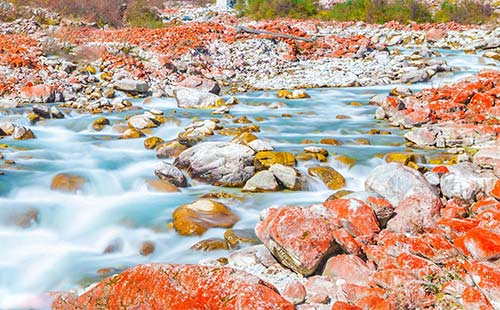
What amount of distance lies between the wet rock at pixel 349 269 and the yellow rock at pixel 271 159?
3.43 metres

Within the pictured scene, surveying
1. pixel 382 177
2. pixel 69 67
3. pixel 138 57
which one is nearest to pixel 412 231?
pixel 382 177

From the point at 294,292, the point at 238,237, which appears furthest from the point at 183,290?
the point at 238,237

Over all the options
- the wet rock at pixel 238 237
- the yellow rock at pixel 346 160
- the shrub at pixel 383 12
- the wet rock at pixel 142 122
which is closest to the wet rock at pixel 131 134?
the wet rock at pixel 142 122

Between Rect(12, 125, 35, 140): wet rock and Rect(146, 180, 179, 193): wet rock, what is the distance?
4.17 metres

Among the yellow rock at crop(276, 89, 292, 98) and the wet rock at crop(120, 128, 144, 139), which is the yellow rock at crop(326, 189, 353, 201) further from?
the yellow rock at crop(276, 89, 292, 98)

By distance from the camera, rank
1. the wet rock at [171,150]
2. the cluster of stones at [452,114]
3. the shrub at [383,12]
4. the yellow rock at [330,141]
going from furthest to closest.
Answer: the shrub at [383,12] → the yellow rock at [330,141] → the cluster of stones at [452,114] → the wet rock at [171,150]

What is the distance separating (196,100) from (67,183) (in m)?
6.72

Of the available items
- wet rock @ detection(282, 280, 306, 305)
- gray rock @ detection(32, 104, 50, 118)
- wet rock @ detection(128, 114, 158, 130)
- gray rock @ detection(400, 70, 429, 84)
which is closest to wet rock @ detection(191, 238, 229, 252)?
wet rock @ detection(282, 280, 306, 305)

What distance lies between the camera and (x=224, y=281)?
11.9 ft

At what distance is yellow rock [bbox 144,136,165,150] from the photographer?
9.48 meters

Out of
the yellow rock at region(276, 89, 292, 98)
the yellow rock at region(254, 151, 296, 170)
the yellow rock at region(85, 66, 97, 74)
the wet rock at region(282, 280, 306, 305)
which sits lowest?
the yellow rock at region(276, 89, 292, 98)

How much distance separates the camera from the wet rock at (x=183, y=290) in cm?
349

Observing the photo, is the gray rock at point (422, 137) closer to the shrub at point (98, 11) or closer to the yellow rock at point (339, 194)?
the yellow rock at point (339, 194)

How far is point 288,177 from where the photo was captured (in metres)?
7.29
